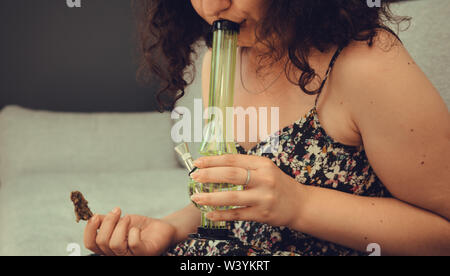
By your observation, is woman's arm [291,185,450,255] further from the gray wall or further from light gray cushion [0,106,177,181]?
the gray wall

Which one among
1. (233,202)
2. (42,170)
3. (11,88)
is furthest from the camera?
(11,88)

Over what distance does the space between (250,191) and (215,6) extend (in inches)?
10.6

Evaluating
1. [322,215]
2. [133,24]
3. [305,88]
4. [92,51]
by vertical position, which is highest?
[133,24]

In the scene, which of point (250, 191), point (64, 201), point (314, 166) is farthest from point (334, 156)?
point (64, 201)

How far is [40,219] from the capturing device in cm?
120

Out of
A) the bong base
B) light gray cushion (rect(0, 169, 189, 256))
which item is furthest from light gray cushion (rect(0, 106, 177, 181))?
the bong base

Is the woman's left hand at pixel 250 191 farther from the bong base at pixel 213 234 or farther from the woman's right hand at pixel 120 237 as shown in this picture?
the woman's right hand at pixel 120 237

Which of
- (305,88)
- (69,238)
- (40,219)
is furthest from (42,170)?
(305,88)

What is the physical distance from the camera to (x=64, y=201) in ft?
4.39

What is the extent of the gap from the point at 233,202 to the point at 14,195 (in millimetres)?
1120

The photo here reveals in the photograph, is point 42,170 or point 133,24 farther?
point 133,24

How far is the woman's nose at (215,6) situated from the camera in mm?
579
